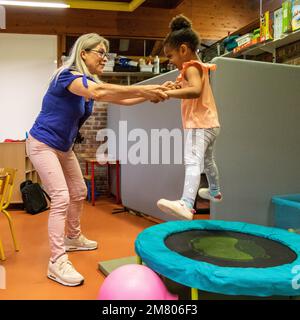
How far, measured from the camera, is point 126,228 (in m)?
3.75

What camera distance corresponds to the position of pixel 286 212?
2.99 metres

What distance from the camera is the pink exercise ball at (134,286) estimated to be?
156cm

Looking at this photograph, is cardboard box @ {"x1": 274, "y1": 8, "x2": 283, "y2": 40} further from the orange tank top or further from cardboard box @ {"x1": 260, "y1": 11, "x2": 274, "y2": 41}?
the orange tank top

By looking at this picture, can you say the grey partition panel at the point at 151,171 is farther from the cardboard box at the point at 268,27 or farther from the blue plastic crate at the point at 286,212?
the cardboard box at the point at 268,27

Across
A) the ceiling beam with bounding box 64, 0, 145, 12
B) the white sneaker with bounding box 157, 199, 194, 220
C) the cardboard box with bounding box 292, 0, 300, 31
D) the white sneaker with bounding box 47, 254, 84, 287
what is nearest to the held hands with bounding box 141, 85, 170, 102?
the white sneaker with bounding box 157, 199, 194, 220

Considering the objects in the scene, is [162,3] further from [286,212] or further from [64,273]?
[64,273]

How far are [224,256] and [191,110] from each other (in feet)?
2.86

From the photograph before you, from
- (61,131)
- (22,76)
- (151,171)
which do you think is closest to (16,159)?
(22,76)

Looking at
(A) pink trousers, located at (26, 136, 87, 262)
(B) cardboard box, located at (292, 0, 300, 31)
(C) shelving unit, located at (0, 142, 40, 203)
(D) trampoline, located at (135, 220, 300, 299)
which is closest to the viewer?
(D) trampoline, located at (135, 220, 300, 299)

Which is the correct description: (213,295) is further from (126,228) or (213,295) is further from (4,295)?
(126,228)

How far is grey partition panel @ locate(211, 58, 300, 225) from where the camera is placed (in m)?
2.85

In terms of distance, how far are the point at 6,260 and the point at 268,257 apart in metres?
1.90

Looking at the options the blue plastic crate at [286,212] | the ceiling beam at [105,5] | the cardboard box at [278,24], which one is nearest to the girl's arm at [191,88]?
the blue plastic crate at [286,212]

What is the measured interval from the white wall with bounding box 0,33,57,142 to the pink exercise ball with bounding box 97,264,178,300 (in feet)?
16.4
